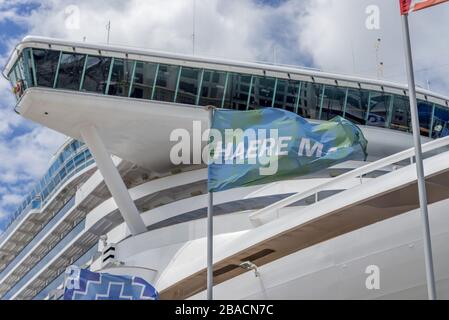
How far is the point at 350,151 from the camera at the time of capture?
13.9 metres

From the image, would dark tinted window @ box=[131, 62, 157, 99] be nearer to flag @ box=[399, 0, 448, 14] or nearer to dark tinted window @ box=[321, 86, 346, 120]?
dark tinted window @ box=[321, 86, 346, 120]

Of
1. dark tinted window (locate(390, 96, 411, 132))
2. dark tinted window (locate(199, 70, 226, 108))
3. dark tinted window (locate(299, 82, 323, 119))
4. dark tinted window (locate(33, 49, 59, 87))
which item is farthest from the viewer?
dark tinted window (locate(390, 96, 411, 132))

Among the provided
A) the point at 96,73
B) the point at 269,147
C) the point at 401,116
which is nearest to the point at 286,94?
the point at 401,116

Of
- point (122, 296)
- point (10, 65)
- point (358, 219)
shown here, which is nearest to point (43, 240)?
point (10, 65)

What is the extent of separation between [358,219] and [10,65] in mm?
13809

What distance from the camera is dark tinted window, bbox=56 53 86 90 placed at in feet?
73.7

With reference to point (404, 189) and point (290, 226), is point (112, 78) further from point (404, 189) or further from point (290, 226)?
point (404, 189)

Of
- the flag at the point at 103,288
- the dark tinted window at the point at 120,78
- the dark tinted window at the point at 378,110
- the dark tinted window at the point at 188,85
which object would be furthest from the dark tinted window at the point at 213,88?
the flag at the point at 103,288

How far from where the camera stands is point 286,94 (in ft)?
78.6

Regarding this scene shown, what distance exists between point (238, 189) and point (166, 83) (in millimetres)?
4095

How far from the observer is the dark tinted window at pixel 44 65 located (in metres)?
22.4

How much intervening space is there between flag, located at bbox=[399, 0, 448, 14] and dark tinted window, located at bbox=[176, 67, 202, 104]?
11.8 meters
